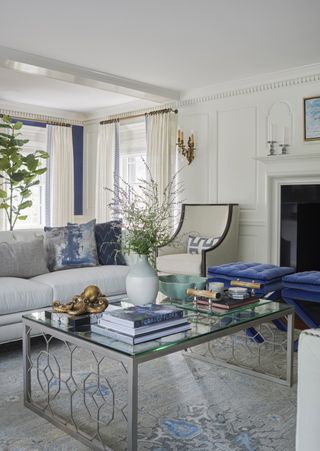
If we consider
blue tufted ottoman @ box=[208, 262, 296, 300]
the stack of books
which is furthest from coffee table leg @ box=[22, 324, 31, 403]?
blue tufted ottoman @ box=[208, 262, 296, 300]

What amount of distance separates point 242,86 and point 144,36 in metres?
1.62

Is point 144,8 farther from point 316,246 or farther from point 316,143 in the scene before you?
point 316,246

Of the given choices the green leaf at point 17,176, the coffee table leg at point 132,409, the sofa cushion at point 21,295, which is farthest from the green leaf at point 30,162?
the coffee table leg at point 132,409

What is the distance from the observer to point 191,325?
213 centimetres

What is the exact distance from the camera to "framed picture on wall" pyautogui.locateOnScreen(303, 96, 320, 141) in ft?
15.1

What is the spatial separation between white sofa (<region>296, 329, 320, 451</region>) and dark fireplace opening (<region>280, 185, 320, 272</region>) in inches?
147

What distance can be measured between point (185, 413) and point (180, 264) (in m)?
2.40

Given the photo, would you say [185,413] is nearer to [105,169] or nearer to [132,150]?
[132,150]

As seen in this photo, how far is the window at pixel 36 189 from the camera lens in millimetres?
6891

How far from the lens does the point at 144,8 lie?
3.36m

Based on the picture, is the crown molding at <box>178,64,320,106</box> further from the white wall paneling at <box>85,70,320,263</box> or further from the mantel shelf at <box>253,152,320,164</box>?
the mantel shelf at <box>253,152,320,164</box>

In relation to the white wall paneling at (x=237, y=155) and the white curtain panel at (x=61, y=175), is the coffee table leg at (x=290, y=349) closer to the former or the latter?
the white wall paneling at (x=237, y=155)

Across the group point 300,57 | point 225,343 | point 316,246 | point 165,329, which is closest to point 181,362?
point 225,343

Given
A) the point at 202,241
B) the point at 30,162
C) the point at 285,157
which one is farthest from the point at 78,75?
the point at 285,157
